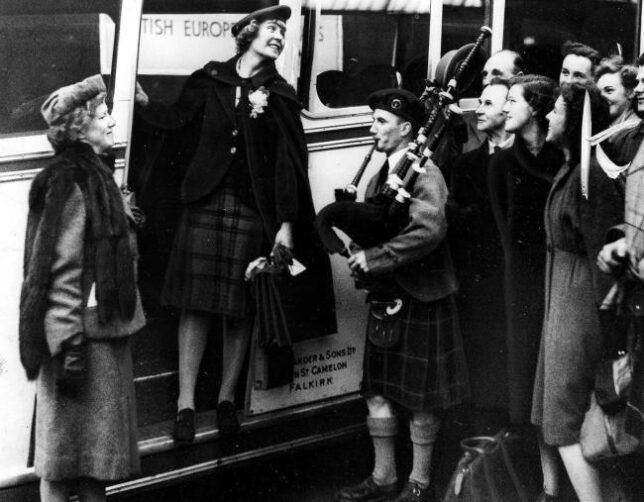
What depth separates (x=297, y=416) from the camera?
4828 mm

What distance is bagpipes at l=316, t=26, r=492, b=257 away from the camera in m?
4.27

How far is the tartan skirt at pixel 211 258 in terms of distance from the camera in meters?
4.52

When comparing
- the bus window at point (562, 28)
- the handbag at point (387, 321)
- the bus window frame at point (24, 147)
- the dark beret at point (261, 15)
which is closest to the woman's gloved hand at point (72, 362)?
the bus window frame at point (24, 147)

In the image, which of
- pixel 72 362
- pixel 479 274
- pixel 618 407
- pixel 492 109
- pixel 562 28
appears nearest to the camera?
pixel 72 362

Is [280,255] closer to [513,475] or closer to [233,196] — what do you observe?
[233,196]

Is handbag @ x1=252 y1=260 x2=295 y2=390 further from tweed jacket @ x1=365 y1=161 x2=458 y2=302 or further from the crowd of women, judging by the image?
the crowd of women

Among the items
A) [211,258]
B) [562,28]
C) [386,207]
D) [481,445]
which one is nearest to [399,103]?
[386,207]

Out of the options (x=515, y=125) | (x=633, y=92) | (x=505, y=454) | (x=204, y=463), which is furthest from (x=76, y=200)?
(x=633, y=92)

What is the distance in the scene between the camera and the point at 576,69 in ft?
15.9

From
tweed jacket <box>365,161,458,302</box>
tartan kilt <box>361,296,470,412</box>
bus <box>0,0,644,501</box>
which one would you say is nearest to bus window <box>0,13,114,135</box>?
bus <box>0,0,644,501</box>

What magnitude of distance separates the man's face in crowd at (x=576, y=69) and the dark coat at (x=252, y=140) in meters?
1.40

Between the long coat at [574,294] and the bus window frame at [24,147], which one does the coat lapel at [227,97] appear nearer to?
the bus window frame at [24,147]

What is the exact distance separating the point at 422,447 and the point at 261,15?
6.99 ft

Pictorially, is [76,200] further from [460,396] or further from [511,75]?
[511,75]
